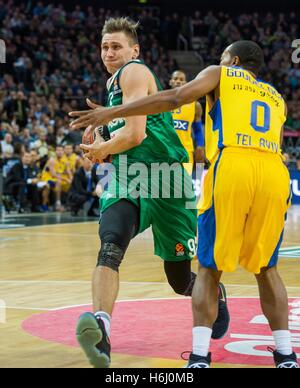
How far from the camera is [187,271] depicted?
5613 millimetres

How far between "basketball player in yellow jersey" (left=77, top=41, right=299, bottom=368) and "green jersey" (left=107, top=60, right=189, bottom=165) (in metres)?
0.82

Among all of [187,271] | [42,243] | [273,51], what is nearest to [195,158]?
[42,243]

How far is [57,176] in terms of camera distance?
65.3ft

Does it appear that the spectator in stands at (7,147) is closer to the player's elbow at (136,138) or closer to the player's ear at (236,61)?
the player's elbow at (136,138)

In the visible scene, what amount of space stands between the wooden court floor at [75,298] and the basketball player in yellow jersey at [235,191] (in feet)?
1.38

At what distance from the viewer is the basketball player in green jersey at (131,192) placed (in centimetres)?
488

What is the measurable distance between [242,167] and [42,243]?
838cm

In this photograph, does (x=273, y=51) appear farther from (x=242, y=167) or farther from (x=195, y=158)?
(x=242, y=167)

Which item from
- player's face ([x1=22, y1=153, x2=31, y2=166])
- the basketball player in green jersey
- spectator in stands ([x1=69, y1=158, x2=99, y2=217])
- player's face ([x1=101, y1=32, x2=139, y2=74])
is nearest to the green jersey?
the basketball player in green jersey

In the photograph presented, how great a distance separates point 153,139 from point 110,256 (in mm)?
941

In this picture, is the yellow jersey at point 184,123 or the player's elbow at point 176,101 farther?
the yellow jersey at point 184,123

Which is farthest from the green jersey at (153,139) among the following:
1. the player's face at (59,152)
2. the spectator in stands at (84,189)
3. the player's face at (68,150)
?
the player's face at (68,150)

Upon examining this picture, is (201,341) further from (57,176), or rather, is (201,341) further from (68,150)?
(68,150)

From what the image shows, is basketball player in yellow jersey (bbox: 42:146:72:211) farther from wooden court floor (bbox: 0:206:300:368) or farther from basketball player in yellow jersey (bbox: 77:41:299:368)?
basketball player in yellow jersey (bbox: 77:41:299:368)
